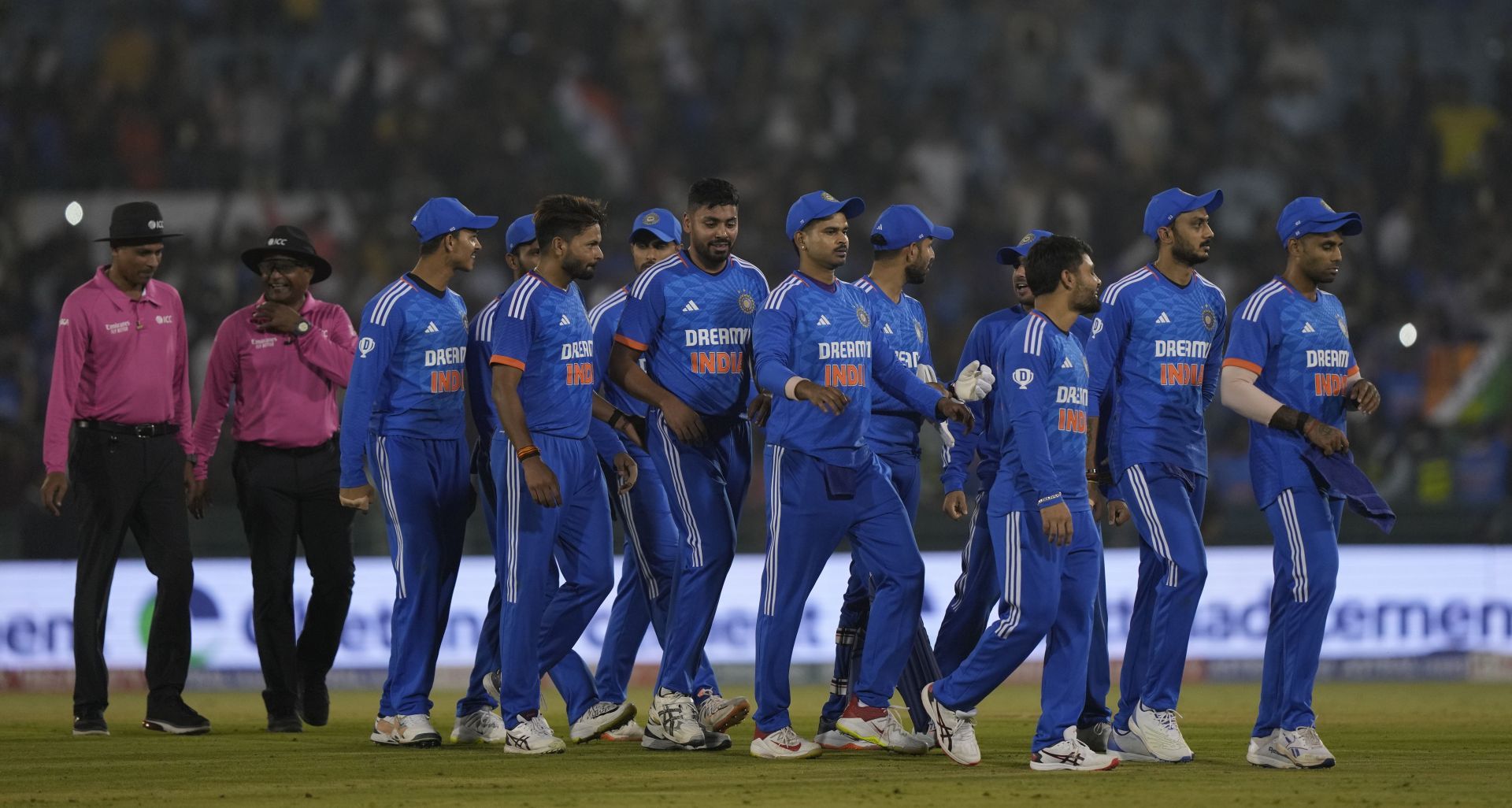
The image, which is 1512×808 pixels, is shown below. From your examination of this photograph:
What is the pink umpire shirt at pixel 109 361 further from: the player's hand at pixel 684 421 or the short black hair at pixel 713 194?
the short black hair at pixel 713 194

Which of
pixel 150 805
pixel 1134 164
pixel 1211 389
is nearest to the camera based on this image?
pixel 150 805

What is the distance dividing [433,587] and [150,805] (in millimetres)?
2143

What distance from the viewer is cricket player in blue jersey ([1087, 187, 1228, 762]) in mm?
7699

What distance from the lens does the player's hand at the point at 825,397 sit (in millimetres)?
7168

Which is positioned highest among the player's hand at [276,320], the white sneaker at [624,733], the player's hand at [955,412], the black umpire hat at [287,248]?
the black umpire hat at [287,248]

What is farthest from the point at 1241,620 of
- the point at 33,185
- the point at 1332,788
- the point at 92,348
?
the point at 33,185

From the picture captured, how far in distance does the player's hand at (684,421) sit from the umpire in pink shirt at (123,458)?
9.68 feet

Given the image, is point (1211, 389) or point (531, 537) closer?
point (531, 537)

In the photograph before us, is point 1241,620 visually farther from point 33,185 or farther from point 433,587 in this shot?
point 33,185

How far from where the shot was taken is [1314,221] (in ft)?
25.4

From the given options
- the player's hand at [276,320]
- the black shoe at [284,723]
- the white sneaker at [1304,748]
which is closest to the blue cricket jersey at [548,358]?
the player's hand at [276,320]

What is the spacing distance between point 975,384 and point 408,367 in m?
2.69

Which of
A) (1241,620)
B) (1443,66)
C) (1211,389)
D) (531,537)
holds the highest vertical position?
(1443,66)

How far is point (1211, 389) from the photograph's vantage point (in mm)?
8328
